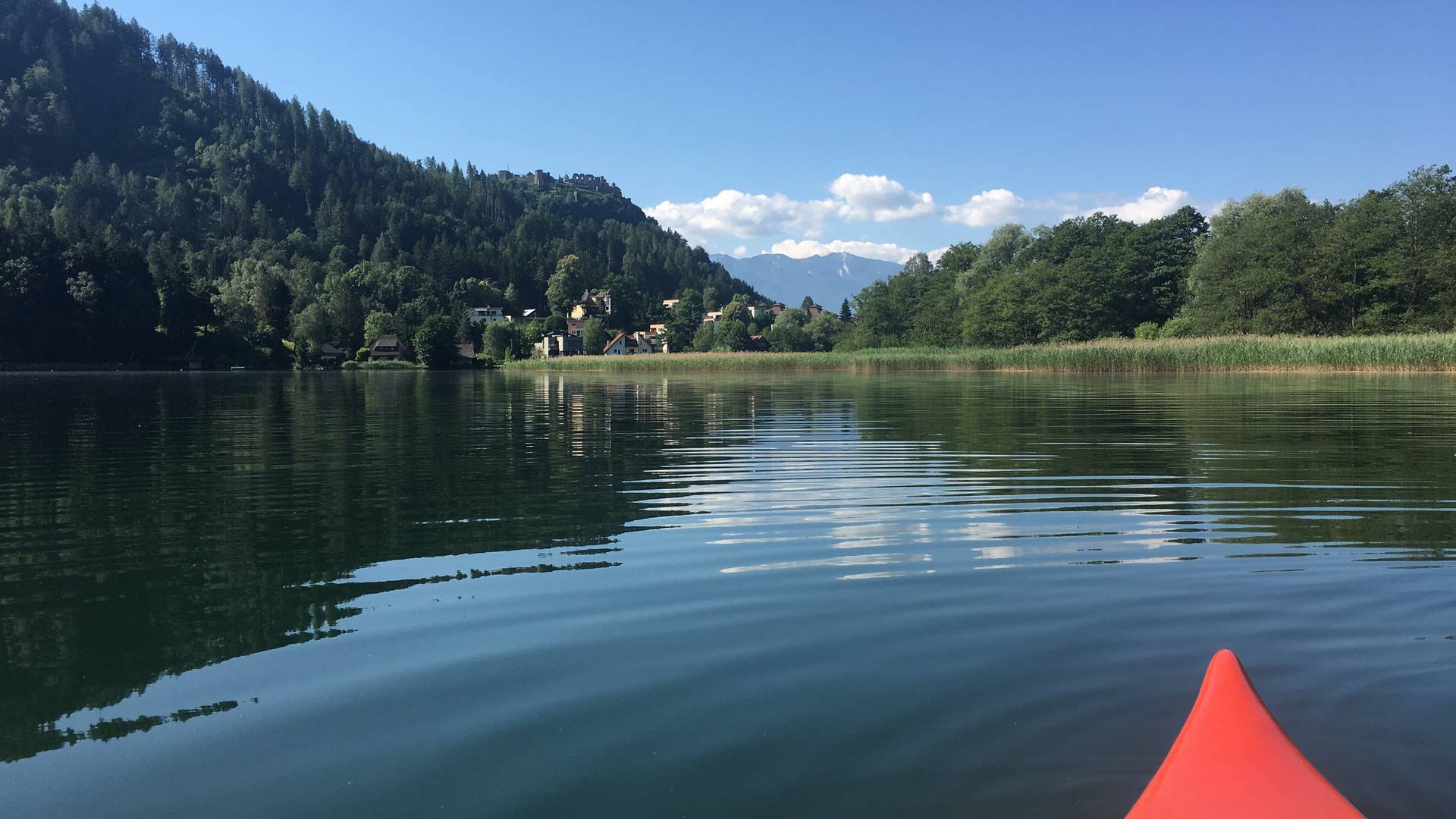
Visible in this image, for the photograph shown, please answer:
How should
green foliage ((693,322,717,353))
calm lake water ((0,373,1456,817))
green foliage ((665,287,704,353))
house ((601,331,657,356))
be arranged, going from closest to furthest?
calm lake water ((0,373,1456,817))
green foliage ((693,322,717,353))
green foliage ((665,287,704,353))
house ((601,331,657,356))

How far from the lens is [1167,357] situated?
165 feet

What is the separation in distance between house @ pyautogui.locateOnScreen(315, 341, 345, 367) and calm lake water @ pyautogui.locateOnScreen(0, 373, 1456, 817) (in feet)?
400

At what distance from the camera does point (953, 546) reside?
7730mm

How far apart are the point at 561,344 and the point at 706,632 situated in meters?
171

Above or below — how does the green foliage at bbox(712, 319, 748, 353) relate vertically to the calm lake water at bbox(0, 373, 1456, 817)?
above

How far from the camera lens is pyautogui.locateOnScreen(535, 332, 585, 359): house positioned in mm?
171250

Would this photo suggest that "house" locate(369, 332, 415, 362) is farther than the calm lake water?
Yes

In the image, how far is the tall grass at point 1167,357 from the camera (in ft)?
137

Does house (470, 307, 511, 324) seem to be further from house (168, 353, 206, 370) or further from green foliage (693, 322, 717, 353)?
house (168, 353, 206, 370)

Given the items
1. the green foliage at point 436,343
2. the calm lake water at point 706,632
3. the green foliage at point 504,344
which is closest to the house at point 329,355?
the green foliage at point 436,343

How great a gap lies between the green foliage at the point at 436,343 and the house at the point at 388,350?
10.9m

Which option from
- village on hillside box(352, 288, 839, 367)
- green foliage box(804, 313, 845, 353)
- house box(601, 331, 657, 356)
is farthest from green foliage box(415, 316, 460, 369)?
green foliage box(804, 313, 845, 353)

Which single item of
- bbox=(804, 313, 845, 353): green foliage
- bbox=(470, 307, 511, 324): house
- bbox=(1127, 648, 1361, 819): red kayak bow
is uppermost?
bbox=(470, 307, 511, 324): house

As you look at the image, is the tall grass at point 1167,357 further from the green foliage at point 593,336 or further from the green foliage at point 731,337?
the green foliage at point 593,336
